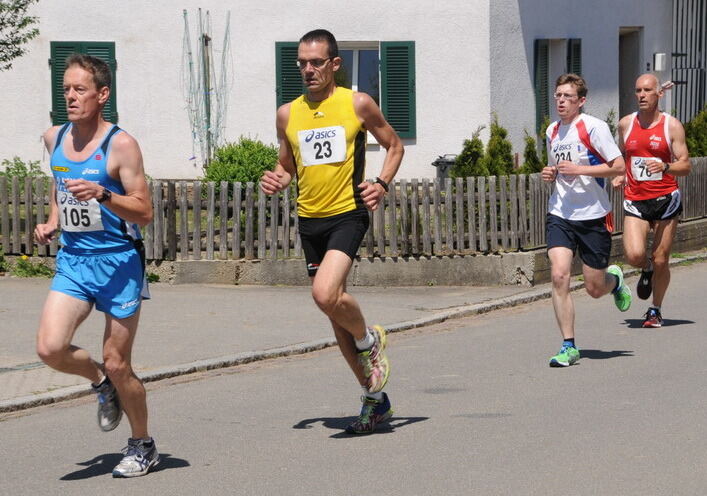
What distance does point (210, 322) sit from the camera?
459 inches

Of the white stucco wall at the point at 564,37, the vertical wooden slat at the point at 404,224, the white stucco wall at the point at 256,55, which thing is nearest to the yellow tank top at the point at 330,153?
the vertical wooden slat at the point at 404,224

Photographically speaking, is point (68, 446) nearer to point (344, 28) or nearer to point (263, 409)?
point (263, 409)

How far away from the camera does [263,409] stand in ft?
26.9

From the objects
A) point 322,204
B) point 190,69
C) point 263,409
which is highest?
point 190,69

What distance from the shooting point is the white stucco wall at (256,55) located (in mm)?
20000

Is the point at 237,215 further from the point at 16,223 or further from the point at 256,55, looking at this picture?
the point at 256,55

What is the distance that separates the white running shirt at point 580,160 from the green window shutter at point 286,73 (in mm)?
10629

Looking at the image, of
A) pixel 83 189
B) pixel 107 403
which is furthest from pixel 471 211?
pixel 83 189

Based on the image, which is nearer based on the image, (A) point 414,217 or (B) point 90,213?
(B) point 90,213

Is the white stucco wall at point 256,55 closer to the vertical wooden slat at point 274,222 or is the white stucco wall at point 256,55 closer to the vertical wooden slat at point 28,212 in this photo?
the vertical wooden slat at point 28,212

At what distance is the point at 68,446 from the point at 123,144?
6.01 feet

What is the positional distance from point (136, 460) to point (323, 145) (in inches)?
76.1

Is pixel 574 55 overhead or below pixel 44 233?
overhead

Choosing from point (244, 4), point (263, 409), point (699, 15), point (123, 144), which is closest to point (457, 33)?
point (244, 4)
